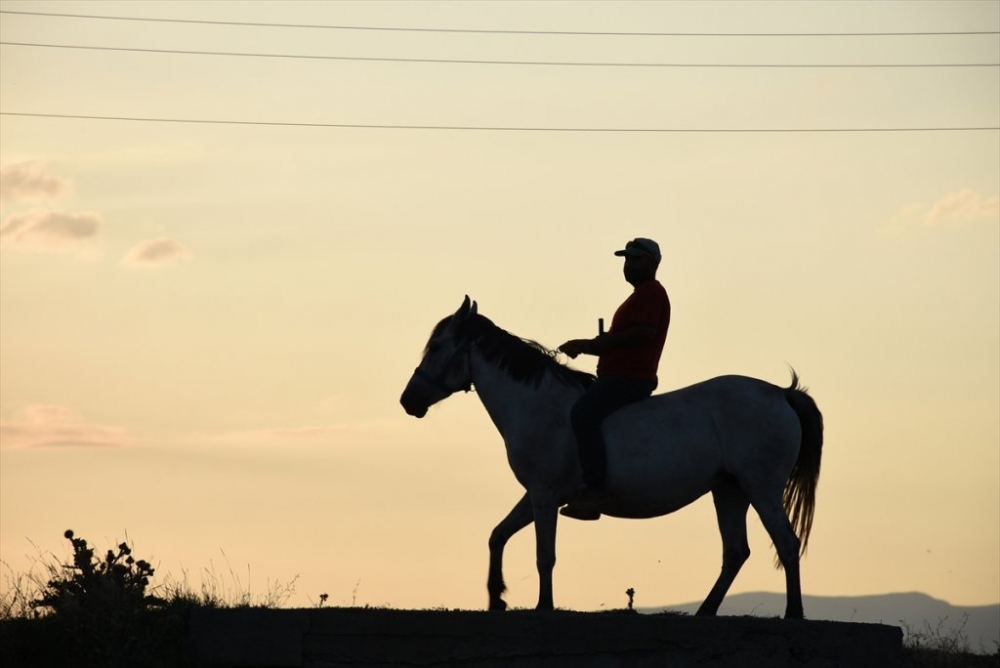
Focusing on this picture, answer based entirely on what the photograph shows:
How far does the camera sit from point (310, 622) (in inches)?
536

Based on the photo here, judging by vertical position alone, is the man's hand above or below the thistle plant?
above

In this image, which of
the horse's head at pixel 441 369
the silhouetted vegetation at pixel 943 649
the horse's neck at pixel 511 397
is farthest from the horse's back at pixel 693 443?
the silhouetted vegetation at pixel 943 649

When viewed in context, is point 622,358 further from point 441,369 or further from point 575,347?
point 441,369

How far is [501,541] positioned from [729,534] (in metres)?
1.93

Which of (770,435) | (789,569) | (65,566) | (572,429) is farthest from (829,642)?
(65,566)

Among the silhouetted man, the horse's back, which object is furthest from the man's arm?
the horse's back

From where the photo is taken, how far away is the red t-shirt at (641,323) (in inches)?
575

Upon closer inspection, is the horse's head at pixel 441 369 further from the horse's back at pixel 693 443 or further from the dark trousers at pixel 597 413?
the horse's back at pixel 693 443

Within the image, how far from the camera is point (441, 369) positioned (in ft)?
49.2

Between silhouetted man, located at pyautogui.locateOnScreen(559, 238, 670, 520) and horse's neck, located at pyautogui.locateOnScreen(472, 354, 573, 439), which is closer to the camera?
silhouetted man, located at pyautogui.locateOnScreen(559, 238, 670, 520)

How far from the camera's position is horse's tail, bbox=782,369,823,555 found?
15.0 m

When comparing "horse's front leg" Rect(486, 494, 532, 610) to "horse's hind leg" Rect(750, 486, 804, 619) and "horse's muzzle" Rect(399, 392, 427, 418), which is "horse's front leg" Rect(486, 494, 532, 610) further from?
"horse's hind leg" Rect(750, 486, 804, 619)

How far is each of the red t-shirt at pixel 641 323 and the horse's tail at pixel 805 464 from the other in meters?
1.23

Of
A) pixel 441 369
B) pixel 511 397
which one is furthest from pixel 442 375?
pixel 511 397
